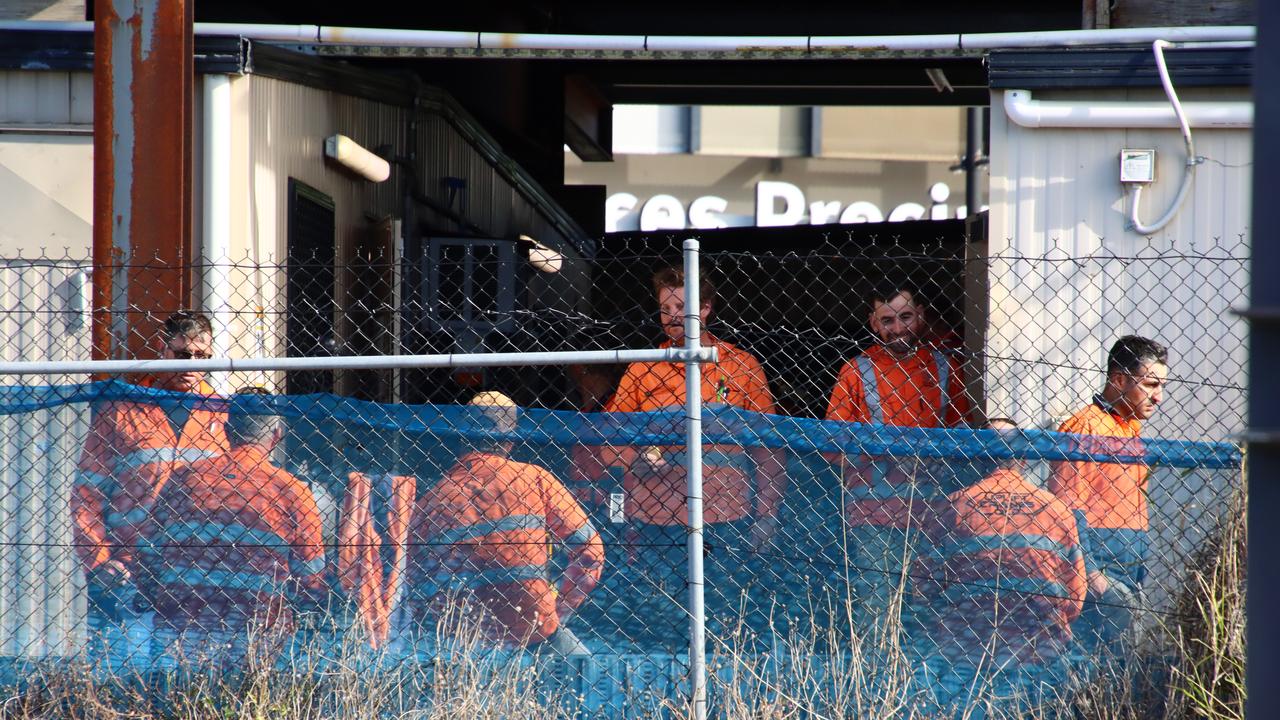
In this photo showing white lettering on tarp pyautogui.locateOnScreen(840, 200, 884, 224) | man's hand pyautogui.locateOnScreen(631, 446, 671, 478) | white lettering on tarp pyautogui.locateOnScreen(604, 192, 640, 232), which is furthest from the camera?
white lettering on tarp pyautogui.locateOnScreen(840, 200, 884, 224)

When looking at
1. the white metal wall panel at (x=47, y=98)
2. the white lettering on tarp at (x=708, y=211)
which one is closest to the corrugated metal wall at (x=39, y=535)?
the white metal wall panel at (x=47, y=98)

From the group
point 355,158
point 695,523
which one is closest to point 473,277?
point 355,158

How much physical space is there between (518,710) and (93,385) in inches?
77.8

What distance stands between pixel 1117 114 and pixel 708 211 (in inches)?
1096

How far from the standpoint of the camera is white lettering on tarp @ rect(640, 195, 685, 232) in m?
34.2

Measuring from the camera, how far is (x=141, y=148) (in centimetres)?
691

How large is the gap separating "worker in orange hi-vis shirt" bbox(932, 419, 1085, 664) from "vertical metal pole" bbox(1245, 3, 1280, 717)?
2631 mm

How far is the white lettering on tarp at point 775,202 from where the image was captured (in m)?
35.4

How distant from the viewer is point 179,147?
693 cm

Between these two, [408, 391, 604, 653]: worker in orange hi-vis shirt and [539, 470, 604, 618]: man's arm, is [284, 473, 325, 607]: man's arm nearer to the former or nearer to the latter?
[408, 391, 604, 653]: worker in orange hi-vis shirt

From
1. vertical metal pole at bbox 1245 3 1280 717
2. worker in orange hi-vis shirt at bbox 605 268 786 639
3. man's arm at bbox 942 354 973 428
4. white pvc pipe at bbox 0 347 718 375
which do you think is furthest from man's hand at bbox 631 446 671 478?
vertical metal pole at bbox 1245 3 1280 717

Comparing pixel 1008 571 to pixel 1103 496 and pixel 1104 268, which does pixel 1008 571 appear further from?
pixel 1104 268

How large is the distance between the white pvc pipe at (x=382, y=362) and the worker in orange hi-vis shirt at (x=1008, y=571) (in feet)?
3.64

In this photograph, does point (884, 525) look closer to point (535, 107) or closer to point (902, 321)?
point (902, 321)
